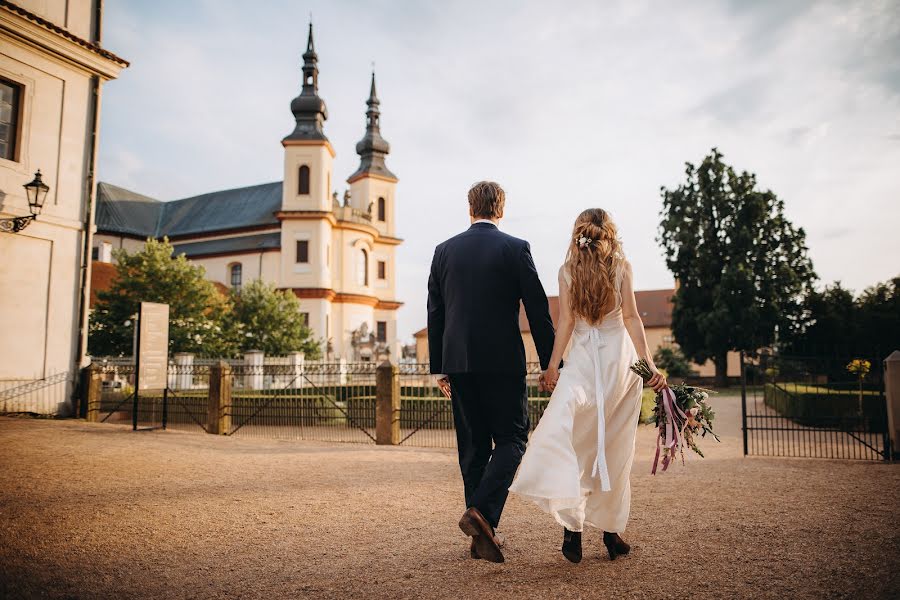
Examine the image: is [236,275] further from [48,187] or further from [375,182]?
[48,187]

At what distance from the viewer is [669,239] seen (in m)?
37.1

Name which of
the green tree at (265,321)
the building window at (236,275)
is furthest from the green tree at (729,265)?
the building window at (236,275)

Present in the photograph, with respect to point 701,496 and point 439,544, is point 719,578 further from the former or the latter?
point 701,496

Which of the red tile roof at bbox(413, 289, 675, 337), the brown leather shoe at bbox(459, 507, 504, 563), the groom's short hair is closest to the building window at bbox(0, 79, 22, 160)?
the groom's short hair

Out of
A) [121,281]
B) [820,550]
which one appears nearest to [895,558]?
[820,550]

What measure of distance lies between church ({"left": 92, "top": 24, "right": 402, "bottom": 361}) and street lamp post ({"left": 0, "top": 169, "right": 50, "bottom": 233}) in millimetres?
25757

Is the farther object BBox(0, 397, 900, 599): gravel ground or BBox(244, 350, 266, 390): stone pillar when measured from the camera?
BBox(244, 350, 266, 390): stone pillar

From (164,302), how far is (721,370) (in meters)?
33.0

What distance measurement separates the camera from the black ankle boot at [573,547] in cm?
Result: 351

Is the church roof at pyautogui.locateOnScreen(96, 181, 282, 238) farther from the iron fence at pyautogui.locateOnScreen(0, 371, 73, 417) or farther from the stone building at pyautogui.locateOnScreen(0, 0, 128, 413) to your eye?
the iron fence at pyautogui.locateOnScreen(0, 371, 73, 417)

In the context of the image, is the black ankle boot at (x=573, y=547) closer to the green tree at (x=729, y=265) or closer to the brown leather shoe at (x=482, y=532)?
the brown leather shoe at (x=482, y=532)

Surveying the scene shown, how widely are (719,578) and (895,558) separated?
128 centimetres

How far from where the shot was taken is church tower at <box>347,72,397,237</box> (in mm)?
51062

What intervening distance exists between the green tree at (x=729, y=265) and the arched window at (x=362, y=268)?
22.5 metres
